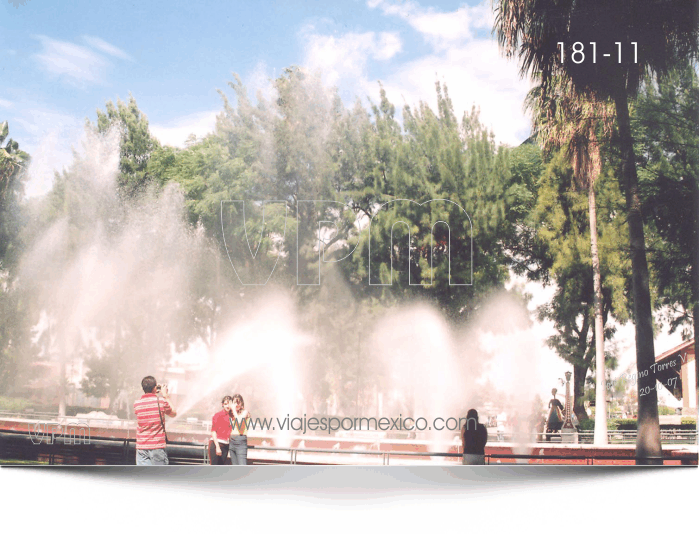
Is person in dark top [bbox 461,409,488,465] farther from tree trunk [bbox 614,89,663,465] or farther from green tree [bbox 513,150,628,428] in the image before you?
tree trunk [bbox 614,89,663,465]

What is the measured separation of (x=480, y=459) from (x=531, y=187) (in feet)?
13.2

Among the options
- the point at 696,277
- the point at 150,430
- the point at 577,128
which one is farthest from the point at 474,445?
the point at 577,128

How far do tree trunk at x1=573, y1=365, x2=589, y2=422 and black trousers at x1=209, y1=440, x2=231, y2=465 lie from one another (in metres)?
4.92

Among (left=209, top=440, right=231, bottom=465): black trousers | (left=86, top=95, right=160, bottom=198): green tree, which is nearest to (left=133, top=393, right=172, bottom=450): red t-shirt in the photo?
(left=209, top=440, right=231, bottom=465): black trousers

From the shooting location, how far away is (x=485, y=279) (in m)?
10.4

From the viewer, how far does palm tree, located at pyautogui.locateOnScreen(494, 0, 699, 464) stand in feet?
33.3

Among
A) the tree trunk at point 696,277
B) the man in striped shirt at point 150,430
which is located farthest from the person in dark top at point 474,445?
the man in striped shirt at point 150,430

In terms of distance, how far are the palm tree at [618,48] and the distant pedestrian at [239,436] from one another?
5512 mm

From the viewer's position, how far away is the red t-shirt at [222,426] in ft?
31.2

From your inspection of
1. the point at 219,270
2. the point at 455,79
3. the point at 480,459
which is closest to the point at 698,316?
the point at 480,459

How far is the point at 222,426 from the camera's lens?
9.57 m

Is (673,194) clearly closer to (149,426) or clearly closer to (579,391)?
(579,391)

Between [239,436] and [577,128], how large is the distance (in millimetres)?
6529

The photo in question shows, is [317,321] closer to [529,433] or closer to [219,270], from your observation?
[219,270]
